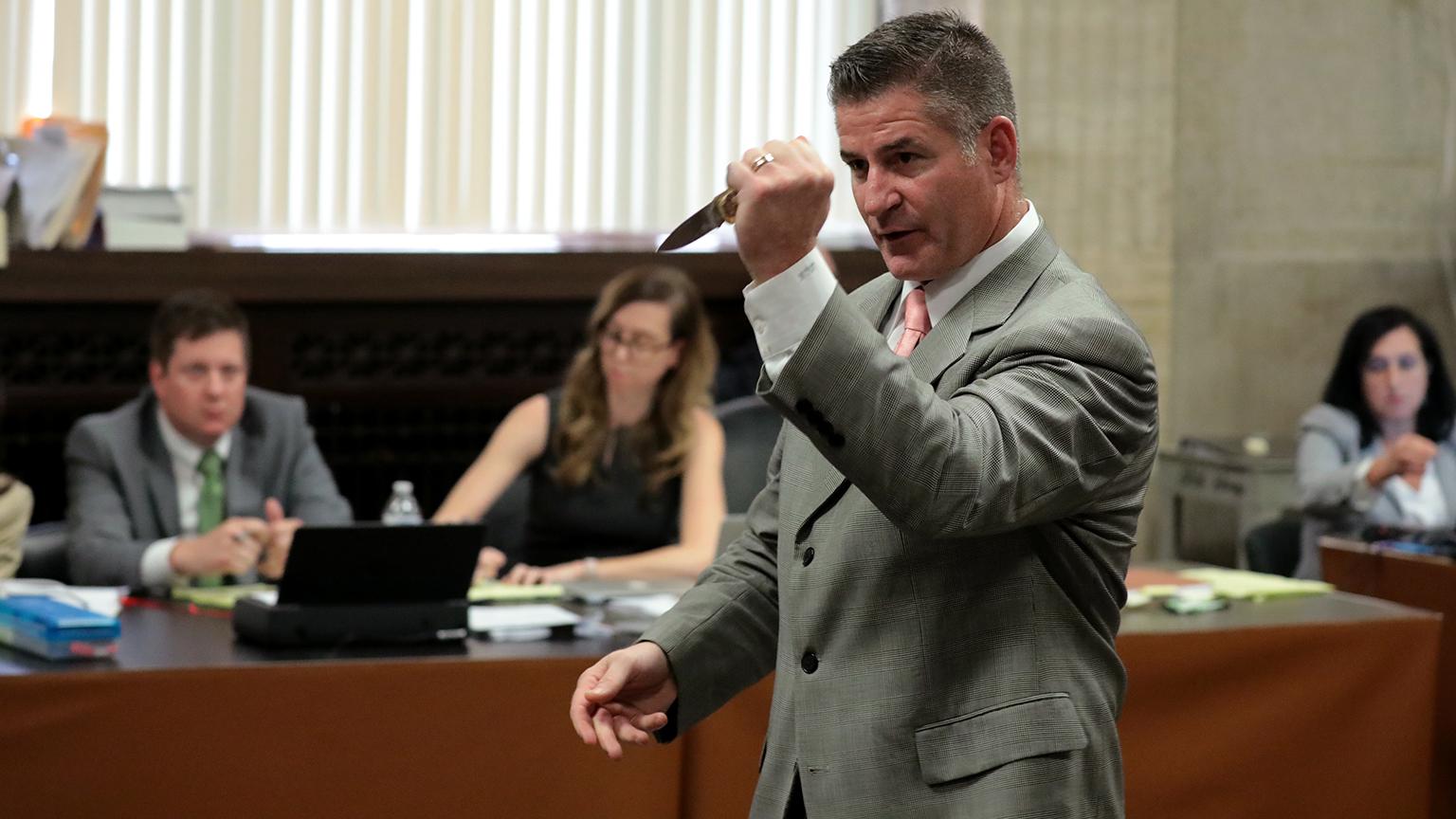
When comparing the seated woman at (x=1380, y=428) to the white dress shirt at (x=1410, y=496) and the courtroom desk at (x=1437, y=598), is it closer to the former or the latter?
the white dress shirt at (x=1410, y=496)

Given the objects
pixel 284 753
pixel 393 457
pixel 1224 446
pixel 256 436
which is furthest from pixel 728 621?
pixel 1224 446

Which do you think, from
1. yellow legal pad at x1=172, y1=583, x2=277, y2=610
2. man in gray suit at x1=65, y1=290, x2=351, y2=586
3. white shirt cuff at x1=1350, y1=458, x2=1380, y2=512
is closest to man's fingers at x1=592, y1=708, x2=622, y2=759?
yellow legal pad at x1=172, y1=583, x2=277, y2=610

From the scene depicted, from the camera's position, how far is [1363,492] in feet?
16.0

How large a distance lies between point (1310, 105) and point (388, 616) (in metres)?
4.68

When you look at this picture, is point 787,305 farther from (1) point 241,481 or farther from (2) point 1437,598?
(2) point 1437,598

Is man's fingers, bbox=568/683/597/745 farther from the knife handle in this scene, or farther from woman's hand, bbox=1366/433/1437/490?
woman's hand, bbox=1366/433/1437/490

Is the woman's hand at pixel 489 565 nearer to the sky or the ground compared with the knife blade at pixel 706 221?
nearer to the ground

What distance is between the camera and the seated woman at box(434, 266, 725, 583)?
413 cm

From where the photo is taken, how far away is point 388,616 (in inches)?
109

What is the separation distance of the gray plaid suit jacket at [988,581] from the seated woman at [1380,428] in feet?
11.6

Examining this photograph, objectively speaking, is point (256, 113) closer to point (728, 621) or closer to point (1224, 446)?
point (1224, 446)

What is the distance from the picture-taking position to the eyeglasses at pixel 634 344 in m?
4.11

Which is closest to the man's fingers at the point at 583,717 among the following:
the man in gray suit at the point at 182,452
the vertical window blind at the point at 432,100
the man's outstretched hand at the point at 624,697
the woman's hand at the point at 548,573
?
the man's outstretched hand at the point at 624,697

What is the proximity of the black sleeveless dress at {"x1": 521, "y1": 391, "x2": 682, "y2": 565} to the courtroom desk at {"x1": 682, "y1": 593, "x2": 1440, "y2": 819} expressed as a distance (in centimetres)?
135
